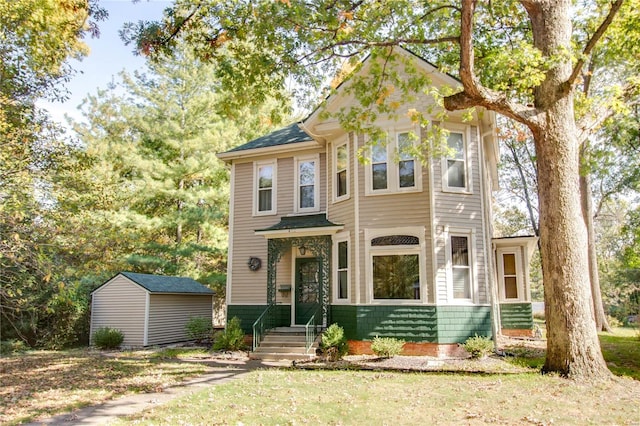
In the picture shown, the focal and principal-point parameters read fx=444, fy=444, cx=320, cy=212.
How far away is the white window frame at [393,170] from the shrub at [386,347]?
13.2 feet

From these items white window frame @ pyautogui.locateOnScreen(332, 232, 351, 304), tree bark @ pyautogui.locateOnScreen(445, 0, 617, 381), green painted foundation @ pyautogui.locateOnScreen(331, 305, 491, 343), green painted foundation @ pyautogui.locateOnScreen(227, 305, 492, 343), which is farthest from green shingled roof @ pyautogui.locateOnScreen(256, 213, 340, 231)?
tree bark @ pyautogui.locateOnScreen(445, 0, 617, 381)

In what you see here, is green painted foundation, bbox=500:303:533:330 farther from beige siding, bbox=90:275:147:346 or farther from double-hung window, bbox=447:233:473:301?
beige siding, bbox=90:275:147:346

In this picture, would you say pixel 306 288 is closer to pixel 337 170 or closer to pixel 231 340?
pixel 231 340

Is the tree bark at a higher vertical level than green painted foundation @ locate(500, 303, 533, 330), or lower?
higher

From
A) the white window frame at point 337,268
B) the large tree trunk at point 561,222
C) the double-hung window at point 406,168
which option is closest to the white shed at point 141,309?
the white window frame at point 337,268

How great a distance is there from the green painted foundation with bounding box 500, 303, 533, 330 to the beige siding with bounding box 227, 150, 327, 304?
7.57 meters

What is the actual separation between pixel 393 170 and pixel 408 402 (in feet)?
23.3

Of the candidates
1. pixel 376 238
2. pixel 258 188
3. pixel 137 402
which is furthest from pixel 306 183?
pixel 137 402

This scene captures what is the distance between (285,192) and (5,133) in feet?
25.9

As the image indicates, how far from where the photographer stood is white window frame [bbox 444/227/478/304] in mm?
11749

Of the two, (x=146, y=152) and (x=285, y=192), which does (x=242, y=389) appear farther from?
(x=146, y=152)

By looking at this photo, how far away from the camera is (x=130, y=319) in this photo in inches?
604

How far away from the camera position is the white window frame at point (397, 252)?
1176 centimetres

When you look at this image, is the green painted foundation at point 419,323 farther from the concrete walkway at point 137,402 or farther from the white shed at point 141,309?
the white shed at point 141,309
